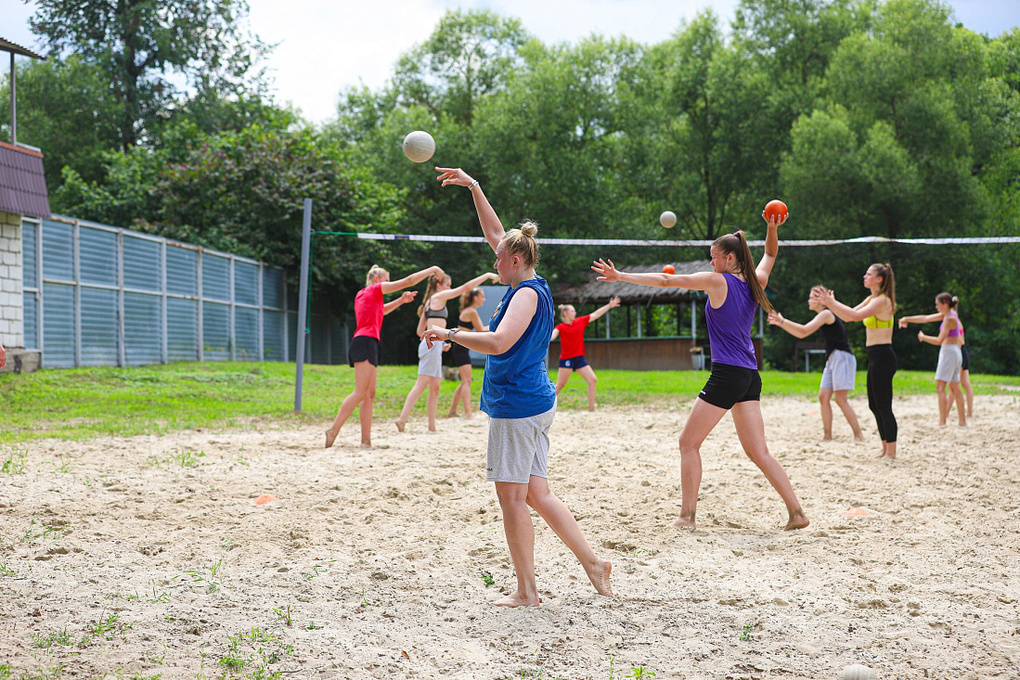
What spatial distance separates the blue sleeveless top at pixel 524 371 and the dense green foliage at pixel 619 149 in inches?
758

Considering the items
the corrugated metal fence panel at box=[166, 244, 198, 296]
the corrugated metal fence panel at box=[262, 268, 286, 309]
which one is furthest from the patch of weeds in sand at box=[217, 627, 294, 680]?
the corrugated metal fence panel at box=[262, 268, 286, 309]

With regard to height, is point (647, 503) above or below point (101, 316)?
below

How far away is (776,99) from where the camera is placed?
31.6 meters

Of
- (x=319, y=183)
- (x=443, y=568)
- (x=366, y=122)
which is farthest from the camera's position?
(x=366, y=122)

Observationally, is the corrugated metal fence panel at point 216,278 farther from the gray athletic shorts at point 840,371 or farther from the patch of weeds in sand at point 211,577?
the patch of weeds in sand at point 211,577

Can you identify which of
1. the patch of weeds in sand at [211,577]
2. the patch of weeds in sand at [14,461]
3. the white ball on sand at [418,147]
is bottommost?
the patch of weeds in sand at [211,577]

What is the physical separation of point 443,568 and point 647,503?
194 centimetres

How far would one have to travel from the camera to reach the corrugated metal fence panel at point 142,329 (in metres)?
16.6

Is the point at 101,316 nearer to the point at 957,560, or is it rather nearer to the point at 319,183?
the point at 319,183

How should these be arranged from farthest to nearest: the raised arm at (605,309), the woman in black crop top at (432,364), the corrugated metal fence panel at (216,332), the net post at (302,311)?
1. the corrugated metal fence panel at (216,332)
2. the net post at (302,311)
3. the raised arm at (605,309)
4. the woman in black crop top at (432,364)

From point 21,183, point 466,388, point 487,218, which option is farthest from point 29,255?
point 487,218

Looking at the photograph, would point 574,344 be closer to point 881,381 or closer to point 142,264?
point 881,381

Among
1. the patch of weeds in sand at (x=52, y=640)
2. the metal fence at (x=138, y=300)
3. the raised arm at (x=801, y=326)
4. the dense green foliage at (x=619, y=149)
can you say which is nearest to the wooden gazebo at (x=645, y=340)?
the dense green foliage at (x=619, y=149)

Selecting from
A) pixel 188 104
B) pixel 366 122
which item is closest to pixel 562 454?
pixel 188 104
